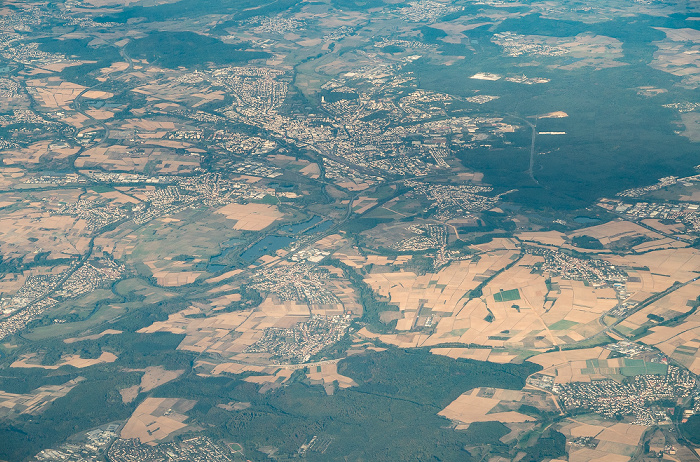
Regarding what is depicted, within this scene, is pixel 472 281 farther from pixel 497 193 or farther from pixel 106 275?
pixel 106 275

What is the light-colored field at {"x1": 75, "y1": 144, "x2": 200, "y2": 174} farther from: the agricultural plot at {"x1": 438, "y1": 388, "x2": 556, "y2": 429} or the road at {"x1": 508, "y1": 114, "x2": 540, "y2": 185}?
the agricultural plot at {"x1": 438, "y1": 388, "x2": 556, "y2": 429}

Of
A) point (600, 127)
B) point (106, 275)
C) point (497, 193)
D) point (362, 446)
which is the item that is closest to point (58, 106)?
point (106, 275)

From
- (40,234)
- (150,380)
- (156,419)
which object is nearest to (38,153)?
(40,234)

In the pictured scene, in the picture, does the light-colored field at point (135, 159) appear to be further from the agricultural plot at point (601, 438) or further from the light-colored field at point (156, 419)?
the agricultural plot at point (601, 438)

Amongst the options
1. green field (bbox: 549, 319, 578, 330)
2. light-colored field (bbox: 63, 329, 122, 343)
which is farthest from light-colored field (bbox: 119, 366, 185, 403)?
green field (bbox: 549, 319, 578, 330)

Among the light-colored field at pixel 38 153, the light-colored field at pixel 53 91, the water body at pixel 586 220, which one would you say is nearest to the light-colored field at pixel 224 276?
the water body at pixel 586 220
